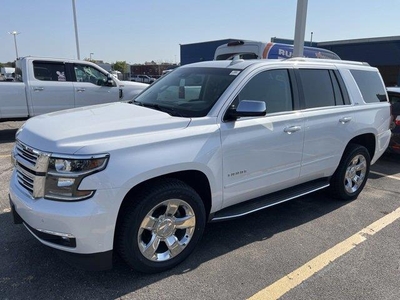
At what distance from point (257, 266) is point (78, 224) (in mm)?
1659

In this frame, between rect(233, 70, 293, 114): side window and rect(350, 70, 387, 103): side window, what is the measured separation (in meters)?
1.50

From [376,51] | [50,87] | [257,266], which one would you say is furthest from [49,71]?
[376,51]

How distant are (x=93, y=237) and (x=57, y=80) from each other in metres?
7.44

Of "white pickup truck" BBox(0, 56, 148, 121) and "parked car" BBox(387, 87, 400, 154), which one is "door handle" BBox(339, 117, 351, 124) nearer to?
"parked car" BBox(387, 87, 400, 154)

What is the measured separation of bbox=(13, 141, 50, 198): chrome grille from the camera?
2519 millimetres

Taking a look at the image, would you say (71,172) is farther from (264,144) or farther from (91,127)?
(264,144)

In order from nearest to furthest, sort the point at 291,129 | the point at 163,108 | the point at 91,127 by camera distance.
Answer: the point at 91,127
the point at 163,108
the point at 291,129

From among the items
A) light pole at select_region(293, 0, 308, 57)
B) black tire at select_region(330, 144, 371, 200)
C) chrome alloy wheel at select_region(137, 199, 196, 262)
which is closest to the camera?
chrome alloy wheel at select_region(137, 199, 196, 262)

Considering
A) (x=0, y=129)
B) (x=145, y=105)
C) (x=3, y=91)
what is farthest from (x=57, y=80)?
(x=145, y=105)

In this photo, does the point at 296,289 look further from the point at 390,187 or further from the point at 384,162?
the point at 384,162

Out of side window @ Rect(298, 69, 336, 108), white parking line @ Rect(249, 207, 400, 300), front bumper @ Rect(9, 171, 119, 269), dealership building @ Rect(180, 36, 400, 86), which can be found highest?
dealership building @ Rect(180, 36, 400, 86)

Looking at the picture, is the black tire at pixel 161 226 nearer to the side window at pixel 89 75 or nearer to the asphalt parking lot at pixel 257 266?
the asphalt parking lot at pixel 257 266

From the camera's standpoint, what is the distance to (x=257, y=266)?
10.3 ft

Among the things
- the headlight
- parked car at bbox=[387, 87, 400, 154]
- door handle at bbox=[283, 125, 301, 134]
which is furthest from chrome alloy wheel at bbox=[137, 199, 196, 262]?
parked car at bbox=[387, 87, 400, 154]
